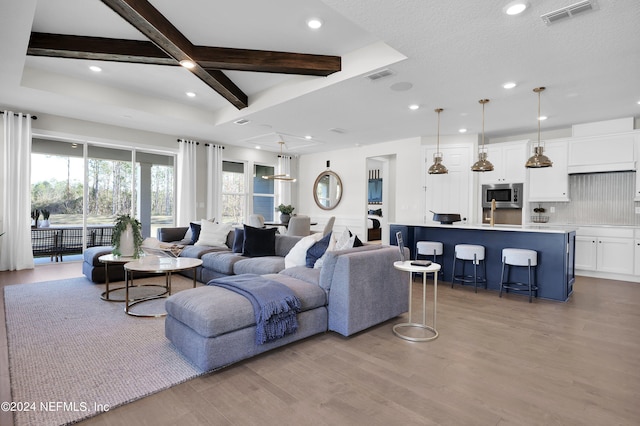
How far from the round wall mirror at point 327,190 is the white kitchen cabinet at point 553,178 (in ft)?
14.9

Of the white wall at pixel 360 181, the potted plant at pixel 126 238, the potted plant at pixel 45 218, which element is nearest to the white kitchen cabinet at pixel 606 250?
the white wall at pixel 360 181

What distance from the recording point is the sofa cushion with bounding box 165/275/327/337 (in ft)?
7.54

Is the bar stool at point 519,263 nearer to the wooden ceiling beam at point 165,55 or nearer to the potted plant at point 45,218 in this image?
the wooden ceiling beam at point 165,55

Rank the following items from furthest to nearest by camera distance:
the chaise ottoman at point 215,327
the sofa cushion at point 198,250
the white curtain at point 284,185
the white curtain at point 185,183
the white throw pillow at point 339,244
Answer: the white curtain at point 284,185 → the white curtain at point 185,183 → the sofa cushion at point 198,250 → the white throw pillow at point 339,244 → the chaise ottoman at point 215,327

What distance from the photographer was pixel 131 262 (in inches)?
151

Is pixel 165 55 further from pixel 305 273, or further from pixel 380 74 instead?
pixel 305 273

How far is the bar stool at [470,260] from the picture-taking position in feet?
15.5

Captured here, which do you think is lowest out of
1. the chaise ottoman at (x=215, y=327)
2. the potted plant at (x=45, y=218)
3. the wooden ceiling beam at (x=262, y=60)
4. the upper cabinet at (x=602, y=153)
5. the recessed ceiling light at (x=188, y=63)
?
the chaise ottoman at (x=215, y=327)

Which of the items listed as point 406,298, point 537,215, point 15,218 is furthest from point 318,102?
point 15,218

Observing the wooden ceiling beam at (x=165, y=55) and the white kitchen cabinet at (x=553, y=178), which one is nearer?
the wooden ceiling beam at (x=165, y=55)

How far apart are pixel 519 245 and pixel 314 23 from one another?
4.01m

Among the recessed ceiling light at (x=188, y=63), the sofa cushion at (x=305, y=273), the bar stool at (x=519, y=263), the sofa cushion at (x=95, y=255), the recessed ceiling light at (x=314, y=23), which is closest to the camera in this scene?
the sofa cushion at (x=305, y=273)

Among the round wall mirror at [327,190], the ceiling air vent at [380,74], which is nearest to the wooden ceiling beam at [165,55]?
the ceiling air vent at [380,74]

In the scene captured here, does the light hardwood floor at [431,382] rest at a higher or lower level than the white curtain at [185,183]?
lower
